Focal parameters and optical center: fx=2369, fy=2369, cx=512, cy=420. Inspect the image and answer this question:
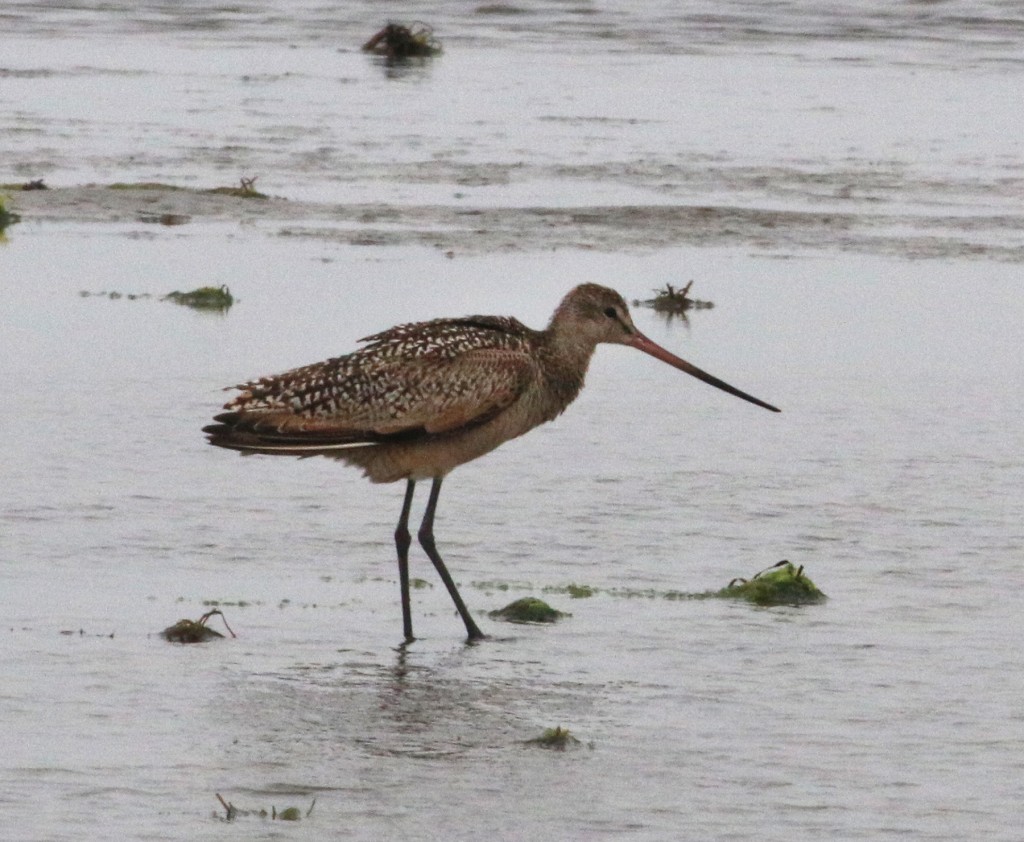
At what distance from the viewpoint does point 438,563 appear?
7.52 metres

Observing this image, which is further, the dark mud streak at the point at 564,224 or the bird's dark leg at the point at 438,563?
the dark mud streak at the point at 564,224

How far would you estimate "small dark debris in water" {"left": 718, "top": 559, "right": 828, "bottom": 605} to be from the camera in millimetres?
7555

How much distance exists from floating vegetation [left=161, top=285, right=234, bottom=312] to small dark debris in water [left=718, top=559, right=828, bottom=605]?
18.2ft

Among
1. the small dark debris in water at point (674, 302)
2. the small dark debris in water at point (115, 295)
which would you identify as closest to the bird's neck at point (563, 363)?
the small dark debris in water at point (674, 302)

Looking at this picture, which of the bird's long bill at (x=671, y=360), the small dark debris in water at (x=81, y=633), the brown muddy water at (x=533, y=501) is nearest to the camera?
the brown muddy water at (x=533, y=501)

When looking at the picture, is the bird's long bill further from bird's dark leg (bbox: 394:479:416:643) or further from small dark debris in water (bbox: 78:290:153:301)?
small dark debris in water (bbox: 78:290:153:301)

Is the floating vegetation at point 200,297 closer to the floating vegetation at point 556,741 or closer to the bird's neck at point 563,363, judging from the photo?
the bird's neck at point 563,363

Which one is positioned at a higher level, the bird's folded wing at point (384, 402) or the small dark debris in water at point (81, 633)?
the bird's folded wing at point (384, 402)

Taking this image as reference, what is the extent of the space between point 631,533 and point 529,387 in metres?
0.96

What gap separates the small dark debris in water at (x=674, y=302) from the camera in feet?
42.1

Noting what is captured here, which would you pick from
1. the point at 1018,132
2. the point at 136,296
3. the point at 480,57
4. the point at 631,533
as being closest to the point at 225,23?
the point at 480,57

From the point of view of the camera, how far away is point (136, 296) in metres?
12.8

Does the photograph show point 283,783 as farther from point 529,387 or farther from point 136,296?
point 136,296

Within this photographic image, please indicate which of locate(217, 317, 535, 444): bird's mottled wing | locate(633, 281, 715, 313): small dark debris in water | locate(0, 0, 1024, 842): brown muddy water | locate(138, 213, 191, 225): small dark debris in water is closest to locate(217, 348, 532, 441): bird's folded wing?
locate(217, 317, 535, 444): bird's mottled wing
